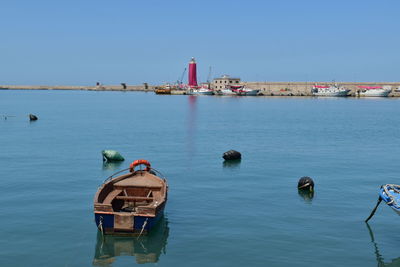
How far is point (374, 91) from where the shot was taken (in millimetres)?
178125

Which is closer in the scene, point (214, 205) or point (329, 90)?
point (214, 205)

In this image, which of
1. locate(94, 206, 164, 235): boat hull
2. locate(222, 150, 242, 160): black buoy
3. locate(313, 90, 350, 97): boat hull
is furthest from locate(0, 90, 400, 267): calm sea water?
locate(313, 90, 350, 97): boat hull

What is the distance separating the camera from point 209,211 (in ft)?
73.6

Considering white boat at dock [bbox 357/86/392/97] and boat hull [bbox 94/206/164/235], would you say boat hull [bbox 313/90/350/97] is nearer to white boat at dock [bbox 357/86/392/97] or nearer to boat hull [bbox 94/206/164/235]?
white boat at dock [bbox 357/86/392/97]

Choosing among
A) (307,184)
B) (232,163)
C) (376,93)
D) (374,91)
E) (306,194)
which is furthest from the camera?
(376,93)

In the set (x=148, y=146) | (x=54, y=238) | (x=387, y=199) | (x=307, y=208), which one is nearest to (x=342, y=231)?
(x=387, y=199)

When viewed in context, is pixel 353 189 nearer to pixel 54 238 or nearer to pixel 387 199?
pixel 387 199

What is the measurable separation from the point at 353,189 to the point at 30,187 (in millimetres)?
19753

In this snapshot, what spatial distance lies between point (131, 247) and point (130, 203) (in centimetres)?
383

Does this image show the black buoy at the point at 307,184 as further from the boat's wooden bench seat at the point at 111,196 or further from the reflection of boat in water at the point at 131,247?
the boat's wooden bench seat at the point at 111,196

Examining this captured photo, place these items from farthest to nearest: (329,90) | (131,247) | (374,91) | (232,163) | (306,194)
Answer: (329,90) < (374,91) < (232,163) < (306,194) < (131,247)

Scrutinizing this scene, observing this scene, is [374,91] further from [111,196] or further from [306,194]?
[111,196]

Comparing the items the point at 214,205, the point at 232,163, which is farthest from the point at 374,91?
the point at 214,205

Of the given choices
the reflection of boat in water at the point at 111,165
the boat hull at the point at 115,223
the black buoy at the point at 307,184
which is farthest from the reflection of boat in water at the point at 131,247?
the reflection of boat in water at the point at 111,165
